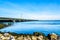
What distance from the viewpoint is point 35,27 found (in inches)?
106

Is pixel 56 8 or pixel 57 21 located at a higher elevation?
pixel 56 8

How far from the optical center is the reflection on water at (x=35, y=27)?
2666mm

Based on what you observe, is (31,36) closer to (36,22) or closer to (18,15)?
(36,22)

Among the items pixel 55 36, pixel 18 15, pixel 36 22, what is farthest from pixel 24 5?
pixel 55 36

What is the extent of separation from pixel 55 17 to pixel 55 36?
0.37 meters

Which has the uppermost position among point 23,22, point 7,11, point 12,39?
point 7,11

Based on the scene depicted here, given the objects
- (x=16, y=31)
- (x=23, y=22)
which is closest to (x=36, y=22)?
(x=23, y=22)

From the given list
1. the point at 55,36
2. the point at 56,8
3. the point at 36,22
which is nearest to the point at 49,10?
the point at 56,8

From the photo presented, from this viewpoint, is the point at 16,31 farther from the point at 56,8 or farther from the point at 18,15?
the point at 56,8

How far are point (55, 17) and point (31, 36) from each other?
60cm

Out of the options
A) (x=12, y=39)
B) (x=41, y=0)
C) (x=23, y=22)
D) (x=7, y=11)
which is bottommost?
(x=12, y=39)

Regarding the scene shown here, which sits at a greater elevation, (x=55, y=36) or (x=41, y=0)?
(x=41, y=0)

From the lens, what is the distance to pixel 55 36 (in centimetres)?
268

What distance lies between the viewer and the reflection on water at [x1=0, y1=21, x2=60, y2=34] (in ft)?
8.75
